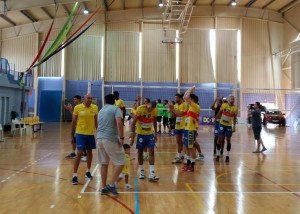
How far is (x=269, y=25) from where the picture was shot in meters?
30.3

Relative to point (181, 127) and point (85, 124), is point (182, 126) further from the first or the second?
point (85, 124)

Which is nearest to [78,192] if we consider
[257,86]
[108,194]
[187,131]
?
[108,194]

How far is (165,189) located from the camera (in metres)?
5.92

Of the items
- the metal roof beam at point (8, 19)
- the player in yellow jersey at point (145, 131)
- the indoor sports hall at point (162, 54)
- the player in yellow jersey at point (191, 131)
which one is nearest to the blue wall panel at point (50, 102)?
the indoor sports hall at point (162, 54)

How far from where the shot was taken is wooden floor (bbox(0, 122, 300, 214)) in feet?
15.9

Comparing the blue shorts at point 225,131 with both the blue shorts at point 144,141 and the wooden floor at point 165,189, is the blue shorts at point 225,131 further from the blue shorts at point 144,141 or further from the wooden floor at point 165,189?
the blue shorts at point 144,141

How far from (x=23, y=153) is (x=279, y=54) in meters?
26.6

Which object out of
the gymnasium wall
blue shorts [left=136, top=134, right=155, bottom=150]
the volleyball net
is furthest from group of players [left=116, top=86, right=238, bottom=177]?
the volleyball net

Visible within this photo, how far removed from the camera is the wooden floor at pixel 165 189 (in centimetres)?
483

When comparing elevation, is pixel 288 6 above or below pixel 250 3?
below

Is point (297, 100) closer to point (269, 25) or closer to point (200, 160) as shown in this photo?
point (269, 25)

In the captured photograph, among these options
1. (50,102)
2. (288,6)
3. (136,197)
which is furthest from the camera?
(288,6)

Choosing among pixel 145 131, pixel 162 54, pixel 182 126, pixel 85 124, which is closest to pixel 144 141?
pixel 145 131

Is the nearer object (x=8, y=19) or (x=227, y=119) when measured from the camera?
(x=227, y=119)
